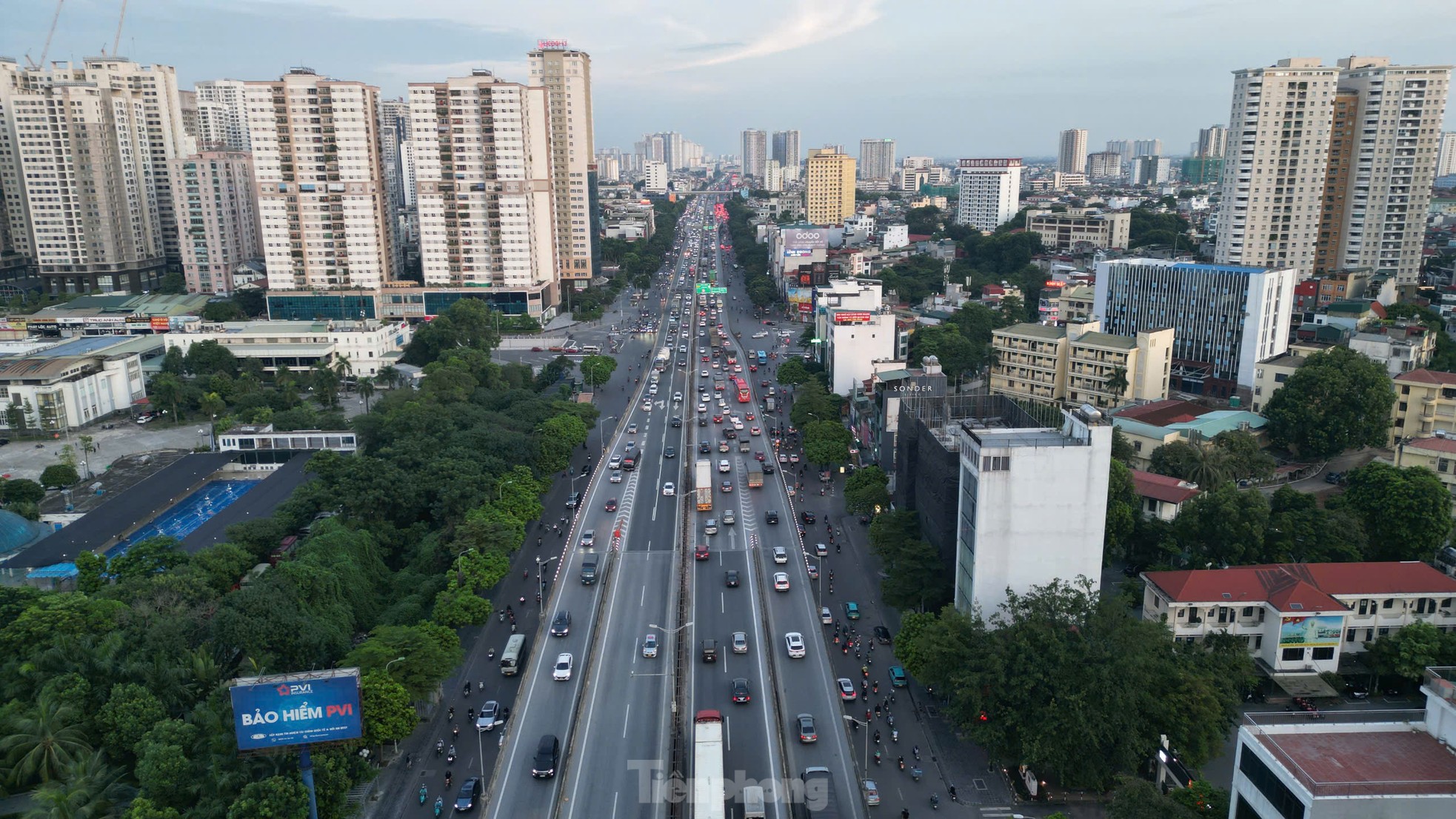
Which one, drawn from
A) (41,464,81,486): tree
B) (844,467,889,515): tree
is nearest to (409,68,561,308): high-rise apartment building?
(41,464,81,486): tree

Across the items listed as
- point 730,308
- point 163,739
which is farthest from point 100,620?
point 730,308

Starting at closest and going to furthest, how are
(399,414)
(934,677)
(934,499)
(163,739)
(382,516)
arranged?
(163,739) < (934,677) < (934,499) < (382,516) < (399,414)

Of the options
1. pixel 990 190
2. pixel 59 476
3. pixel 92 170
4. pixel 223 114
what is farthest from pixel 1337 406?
pixel 223 114

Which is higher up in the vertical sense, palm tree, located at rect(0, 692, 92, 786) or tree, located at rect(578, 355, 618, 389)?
tree, located at rect(578, 355, 618, 389)

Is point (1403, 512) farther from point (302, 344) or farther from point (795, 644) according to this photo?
point (302, 344)

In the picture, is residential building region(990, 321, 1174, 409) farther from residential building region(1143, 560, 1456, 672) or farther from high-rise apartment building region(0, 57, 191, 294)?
high-rise apartment building region(0, 57, 191, 294)

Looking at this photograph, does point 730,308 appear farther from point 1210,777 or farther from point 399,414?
point 1210,777

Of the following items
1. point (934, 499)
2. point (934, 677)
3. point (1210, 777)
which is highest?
point (934, 499)
